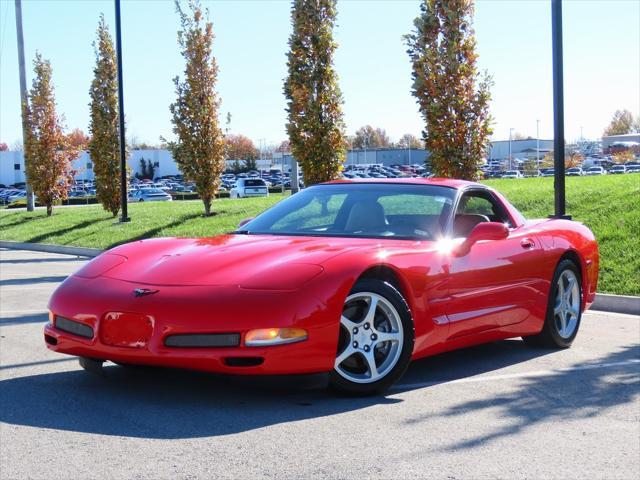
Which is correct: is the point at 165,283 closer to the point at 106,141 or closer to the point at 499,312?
the point at 499,312

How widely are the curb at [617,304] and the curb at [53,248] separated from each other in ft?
43.1

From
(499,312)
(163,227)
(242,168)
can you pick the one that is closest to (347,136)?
(163,227)

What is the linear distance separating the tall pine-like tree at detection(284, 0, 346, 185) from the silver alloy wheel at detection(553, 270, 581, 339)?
49.1 ft

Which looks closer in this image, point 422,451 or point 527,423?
point 422,451

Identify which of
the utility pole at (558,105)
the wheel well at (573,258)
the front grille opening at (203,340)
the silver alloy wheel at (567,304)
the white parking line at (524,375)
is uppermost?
the utility pole at (558,105)

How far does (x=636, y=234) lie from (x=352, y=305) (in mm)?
8429

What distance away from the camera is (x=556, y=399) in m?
5.53

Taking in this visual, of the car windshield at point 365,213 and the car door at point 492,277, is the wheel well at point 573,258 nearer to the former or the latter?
the car door at point 492,277

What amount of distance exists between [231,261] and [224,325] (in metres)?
0.60

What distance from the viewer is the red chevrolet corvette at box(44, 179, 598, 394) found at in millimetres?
5004

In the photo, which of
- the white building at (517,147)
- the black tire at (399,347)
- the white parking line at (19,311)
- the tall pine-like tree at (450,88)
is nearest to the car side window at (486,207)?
the black tire at (399,347)

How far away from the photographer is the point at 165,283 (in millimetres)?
5234

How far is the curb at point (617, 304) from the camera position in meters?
9.91

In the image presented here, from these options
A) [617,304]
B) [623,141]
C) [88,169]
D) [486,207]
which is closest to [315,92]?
[617,304]
